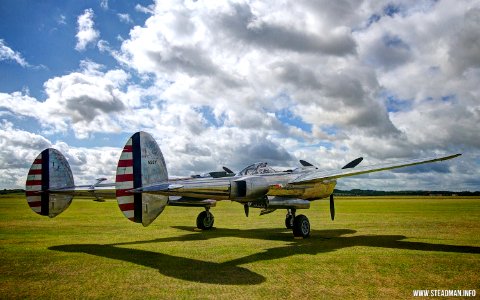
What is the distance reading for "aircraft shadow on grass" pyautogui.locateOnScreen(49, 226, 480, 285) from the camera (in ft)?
26.1

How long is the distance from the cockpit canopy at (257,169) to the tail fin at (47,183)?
8.05 metres

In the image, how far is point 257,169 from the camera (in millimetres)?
15047

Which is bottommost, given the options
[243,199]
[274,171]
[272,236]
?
[272,236]

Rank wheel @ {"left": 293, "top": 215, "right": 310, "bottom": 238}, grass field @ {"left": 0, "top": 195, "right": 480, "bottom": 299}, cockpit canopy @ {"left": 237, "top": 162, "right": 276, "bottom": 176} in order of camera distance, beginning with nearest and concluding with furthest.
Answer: grass field @ {"left": 0, "top": 195, "right": 480, "bottom": 299}
wheel @ {"left": 293, "top": 215, "right": 310, "bottom": 238}
cockpit canopy @ {"left": 237, "top": 162, "right": 276, "bottom": 176}

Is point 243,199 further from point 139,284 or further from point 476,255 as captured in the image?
point 476,255

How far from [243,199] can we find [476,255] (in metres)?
7.76

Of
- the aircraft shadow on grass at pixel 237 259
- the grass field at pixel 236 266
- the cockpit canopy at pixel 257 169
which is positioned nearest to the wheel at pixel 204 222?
the aircraft shadow on grass at pixel 237 259

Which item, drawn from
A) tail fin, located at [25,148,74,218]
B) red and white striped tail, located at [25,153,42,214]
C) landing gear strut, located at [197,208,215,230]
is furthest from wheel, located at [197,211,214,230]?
red and white striped tail, located at [25,153,42,214]

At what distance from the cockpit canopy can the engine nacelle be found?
1.35m

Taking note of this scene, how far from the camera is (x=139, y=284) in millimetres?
7234

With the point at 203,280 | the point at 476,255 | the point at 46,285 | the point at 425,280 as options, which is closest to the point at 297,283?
the point at 203,280

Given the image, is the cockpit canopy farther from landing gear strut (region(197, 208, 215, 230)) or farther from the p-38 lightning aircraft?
landing gear strut (region(197, 208, 215, 230))

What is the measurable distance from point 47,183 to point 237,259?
9802 mm

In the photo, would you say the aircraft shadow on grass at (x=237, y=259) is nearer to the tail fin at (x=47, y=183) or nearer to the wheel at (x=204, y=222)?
the wheel at (x=204, y=222)
